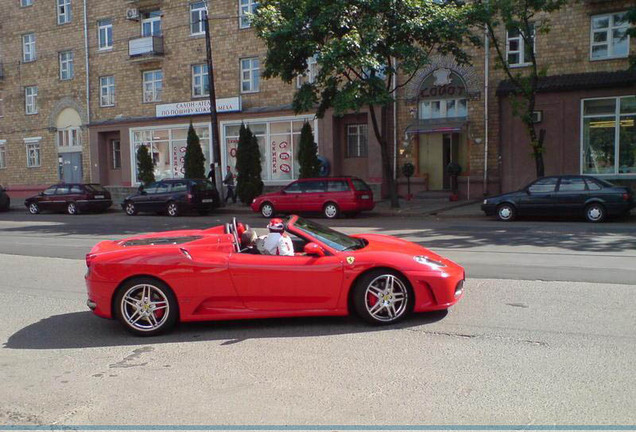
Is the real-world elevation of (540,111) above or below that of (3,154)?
above

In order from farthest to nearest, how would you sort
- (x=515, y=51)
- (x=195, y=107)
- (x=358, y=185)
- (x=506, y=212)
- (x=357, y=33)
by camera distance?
(x=195, y=107) < (x=515, y=51) < (x=358, y=185) < (x=357, y=33) < (x=506, y=212)

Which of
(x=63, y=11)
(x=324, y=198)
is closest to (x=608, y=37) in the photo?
(x=324, y=198)

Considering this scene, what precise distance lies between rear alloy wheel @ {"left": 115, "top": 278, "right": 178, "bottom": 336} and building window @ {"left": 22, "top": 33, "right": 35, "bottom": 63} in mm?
34817

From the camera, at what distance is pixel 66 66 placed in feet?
A: 115

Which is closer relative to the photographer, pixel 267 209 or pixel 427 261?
pixel 427 261

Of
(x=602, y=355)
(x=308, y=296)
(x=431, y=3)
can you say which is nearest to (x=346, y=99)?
(x=431, y=3)

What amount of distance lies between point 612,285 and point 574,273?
0.91 metres

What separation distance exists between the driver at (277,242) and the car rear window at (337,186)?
45.6 ft

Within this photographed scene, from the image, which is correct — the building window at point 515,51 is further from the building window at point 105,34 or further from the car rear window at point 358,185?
the building window at point 105,34

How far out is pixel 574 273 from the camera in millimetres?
8688

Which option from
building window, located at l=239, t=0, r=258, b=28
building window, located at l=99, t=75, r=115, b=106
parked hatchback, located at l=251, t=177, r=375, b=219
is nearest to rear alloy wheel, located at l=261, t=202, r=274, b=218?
parked hatchback, located at l=251, t=177, r=375, b=219

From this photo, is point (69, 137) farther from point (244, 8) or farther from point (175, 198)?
point (175, 198)

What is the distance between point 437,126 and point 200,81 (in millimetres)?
12476

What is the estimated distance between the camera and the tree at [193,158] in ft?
94.1
